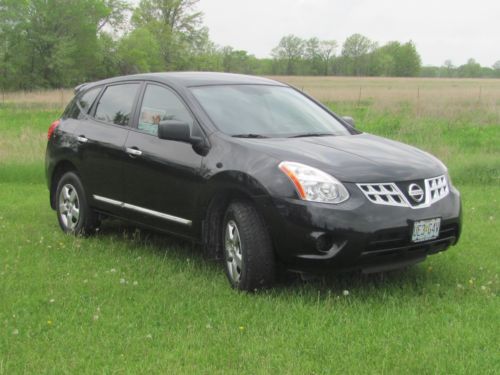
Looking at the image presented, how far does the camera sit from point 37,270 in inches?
219

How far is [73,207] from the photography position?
6914 millimetres

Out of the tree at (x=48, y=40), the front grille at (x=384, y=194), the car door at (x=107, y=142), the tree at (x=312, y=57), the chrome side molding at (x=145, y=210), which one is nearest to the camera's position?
the front grille at (x=384, y=194)

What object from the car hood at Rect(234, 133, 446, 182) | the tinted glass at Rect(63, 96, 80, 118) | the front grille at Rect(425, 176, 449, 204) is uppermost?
the tinted glass at Rect(63, 96, 80, 118)

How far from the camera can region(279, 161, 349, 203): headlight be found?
443 cm

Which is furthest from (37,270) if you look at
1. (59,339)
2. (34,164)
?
(34,164)

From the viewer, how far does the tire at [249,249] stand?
4.64 metres

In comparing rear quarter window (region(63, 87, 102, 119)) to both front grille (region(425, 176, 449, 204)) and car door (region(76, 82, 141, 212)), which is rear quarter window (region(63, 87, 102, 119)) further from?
front grille (region(425, 176, 449, 204))

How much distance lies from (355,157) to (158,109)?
1.96m

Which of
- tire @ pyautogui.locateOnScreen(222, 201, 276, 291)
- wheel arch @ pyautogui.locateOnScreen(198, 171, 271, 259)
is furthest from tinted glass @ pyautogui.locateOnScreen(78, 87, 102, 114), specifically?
tire @ pyautogui.locateOnScreen(222, 201, 276, 291)

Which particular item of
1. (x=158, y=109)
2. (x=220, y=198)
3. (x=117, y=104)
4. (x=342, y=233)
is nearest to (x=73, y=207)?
(x=117, y=104)

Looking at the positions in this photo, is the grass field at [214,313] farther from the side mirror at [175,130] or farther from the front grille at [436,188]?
the side mirror at [175,130]

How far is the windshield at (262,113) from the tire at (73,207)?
6.24 ft

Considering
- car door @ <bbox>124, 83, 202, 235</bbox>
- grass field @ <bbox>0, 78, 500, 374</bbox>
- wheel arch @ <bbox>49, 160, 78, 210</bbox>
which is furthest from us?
wheel arch @ <bbox>49, 160, 78, 210</bbox>

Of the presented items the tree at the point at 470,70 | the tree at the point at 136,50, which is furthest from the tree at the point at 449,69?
the tree at the point at 136,50
